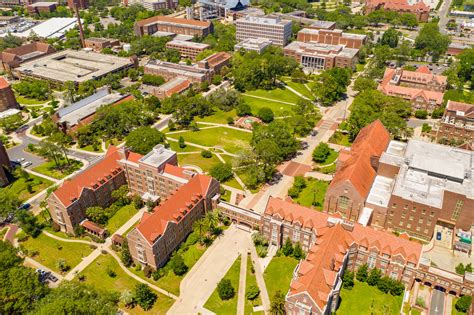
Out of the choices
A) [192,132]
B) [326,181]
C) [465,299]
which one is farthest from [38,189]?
[465,299]

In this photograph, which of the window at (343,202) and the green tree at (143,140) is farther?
the green tree at (143,140)

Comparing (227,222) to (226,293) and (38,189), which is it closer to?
(226,293)

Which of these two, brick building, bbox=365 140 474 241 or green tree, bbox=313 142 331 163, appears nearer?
brick building, bbox=365 140 474 241

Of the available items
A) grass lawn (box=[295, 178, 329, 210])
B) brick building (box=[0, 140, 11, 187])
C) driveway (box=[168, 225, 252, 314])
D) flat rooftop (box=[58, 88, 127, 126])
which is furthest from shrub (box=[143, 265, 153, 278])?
flat rooftop (box=[58, 88, 127, 126])

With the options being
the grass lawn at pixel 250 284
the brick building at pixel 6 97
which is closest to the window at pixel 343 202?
the grass lawn at pixel 250 284

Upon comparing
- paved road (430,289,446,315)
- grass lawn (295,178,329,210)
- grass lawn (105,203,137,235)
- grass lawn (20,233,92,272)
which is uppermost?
grass lawn (295,178,329,210)

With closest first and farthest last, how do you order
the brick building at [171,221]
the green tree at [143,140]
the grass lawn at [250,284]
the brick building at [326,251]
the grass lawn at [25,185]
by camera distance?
the brick building at [326,251] < the grass lawn at [250,284] < the brick building at [171,221] < the grass lawn at [25,185] < the green tree at [143,140]

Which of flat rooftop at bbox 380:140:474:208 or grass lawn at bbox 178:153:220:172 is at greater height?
flat rooftop at bbox 380:140:474:208

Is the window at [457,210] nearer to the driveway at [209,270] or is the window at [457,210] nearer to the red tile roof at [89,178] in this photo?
the driveway at [209,270]

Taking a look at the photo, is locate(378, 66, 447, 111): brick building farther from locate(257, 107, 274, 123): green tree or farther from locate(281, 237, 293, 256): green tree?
locate(281, 237, 293, 256): green tree
